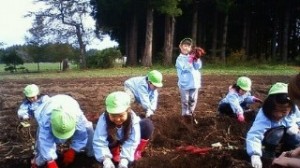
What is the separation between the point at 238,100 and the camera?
657cm

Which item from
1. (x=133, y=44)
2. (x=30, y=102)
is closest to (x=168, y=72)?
(x=133, y=44)

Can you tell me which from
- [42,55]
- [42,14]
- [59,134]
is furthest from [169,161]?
[42,55]

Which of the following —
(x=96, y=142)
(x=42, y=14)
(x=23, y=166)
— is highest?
(x=42, y=14)

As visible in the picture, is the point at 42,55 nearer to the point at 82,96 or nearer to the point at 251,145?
the point at 82,96

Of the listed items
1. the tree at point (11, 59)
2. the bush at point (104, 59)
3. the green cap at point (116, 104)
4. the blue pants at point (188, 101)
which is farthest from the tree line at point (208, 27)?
the green cap at point (116, 104)

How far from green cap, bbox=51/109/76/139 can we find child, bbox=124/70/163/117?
2308 millimetres

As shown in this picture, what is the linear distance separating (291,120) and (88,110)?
4360mm

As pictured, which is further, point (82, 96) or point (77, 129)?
point (82, 96)

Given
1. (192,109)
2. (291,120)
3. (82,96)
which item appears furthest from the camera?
(82,96)

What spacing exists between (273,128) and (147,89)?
2.50m

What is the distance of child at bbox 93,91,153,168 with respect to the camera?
3.91 meters

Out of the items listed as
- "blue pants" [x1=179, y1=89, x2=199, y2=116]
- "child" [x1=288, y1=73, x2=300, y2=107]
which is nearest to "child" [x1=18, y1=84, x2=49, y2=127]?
"blue pants" [x1=179, y1=89, x2=199, y2=116]

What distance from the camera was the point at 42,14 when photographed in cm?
3055

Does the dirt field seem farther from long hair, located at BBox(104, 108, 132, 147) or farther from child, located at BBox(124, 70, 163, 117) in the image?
long hair, located at BBox(104, 108, 132, 147)
